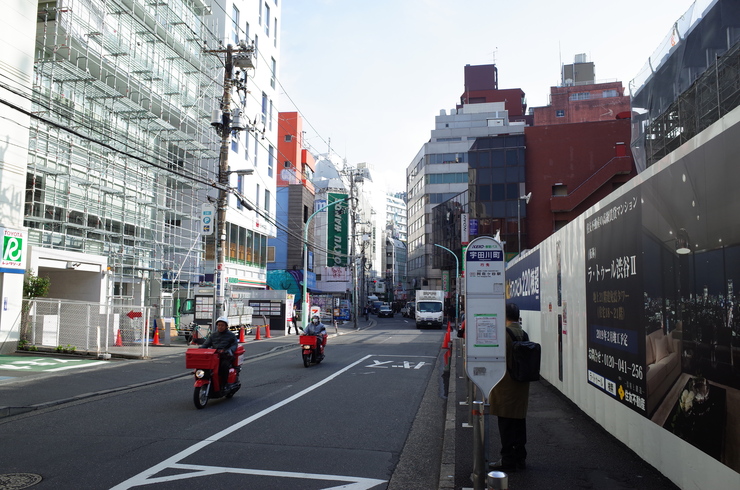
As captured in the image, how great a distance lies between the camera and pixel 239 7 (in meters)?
40.4

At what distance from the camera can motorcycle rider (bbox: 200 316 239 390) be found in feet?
36.5

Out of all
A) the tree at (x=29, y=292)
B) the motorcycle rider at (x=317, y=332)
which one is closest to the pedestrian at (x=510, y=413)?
the motorcycle rider at (x=317, y=332)

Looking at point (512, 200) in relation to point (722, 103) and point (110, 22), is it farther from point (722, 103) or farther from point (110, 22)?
point (722, 103)

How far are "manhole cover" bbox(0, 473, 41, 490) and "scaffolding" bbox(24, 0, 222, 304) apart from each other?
1447cm

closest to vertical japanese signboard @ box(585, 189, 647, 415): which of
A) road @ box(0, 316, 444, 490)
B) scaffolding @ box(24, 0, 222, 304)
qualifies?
road @ box(0, 316, 444, 490)

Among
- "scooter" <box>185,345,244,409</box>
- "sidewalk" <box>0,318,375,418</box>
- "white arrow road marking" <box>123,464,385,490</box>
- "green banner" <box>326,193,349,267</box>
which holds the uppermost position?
"green banner" <box>326,193,349,267</box>

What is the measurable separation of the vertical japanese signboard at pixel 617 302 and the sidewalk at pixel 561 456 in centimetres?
62

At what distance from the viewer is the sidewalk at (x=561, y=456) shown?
19.0ft

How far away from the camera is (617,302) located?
279 inches

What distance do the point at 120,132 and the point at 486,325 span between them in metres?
26.2

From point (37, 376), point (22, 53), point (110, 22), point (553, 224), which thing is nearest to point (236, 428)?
point (37, 376)

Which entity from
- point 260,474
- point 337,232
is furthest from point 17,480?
point 337,232

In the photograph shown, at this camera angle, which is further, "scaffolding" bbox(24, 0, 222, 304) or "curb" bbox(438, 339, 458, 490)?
"scaffolding" bbox(24, 0, 222, 304)

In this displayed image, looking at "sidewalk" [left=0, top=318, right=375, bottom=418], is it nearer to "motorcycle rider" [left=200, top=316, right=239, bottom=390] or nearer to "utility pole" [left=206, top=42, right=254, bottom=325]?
"utility pole" [left=206, top=42, right=254, bottom=325]
